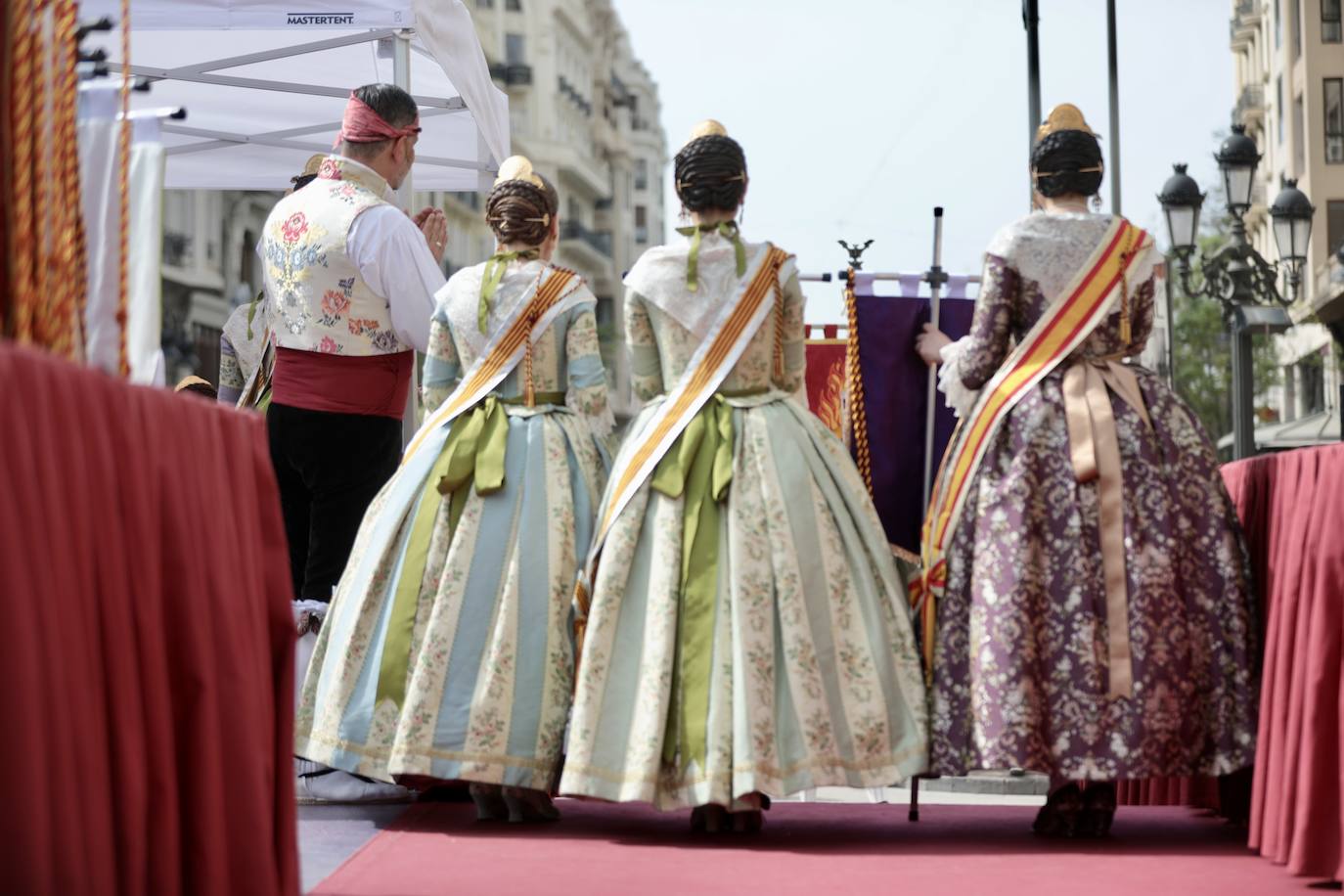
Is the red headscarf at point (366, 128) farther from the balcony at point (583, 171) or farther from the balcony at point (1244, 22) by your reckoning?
the balcony at point (583, 171)

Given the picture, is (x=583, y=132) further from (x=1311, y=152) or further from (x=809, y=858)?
(x=809, y=858)

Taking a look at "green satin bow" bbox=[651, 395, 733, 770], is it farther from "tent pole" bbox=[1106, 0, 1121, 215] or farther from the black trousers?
"tent pole" bbox=[1106, 0, 1121, 215]

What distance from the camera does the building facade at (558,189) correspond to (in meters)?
38.8

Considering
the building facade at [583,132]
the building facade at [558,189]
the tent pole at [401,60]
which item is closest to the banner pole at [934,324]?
the tent pole at [401,60]

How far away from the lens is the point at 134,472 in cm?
357

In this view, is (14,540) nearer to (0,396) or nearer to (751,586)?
(0,396)

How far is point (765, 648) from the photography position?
564 cm

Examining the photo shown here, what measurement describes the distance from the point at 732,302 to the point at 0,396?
3213mm

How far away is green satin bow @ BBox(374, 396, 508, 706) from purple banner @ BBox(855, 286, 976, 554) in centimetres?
125

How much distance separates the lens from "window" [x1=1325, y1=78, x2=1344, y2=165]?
156 feet

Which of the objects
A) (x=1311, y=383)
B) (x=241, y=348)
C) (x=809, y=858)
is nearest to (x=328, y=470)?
(x=241, y=348)

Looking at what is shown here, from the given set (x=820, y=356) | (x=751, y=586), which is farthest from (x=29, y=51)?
(x=820, y=356)

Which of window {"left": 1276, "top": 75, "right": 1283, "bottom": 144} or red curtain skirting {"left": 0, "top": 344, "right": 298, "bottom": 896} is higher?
window {"left": 1276, "top": 75, "right": 1283, "bottom": 144}

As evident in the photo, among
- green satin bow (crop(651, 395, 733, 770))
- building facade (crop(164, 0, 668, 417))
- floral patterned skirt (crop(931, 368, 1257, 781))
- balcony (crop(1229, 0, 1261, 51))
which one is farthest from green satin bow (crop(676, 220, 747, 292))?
balcony (crop(1229, 0, 1261, 51))
